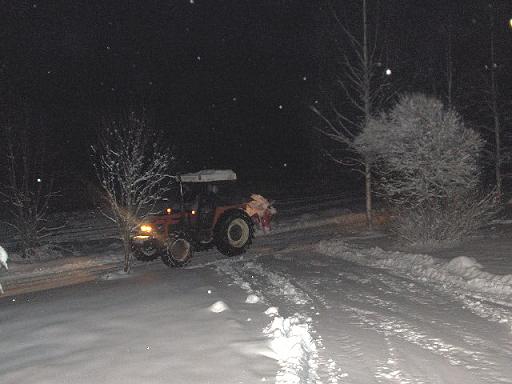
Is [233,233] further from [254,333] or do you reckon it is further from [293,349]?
[293,349]

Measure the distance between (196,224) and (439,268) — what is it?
5.84 meters

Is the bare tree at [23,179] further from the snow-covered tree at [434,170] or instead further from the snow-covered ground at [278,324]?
the snow-covered tree at [434,170]

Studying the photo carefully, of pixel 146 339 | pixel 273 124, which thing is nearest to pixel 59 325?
pixel 146 339

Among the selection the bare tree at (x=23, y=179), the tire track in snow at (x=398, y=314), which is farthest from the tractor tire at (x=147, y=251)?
the tire track in snow at (x=398, y=314)

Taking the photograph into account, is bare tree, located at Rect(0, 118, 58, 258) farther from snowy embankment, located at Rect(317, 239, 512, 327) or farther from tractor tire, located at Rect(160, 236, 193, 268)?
snowy embankment, located at Rect(317, 239, 512, 327)

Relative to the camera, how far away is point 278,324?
6656mm

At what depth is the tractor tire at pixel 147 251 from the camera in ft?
40.1

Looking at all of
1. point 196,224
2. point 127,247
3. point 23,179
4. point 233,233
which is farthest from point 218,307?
point 23,179

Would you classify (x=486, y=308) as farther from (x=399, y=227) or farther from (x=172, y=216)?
(x=172, y=216)

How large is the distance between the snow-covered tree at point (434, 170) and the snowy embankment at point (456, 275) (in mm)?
1577

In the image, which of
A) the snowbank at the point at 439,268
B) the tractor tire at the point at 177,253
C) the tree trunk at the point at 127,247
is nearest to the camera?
the snowbank at the point at 439,268

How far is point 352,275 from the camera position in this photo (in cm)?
1029

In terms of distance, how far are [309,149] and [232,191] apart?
32.9 meters

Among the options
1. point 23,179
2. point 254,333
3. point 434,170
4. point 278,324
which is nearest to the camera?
point 254,333
